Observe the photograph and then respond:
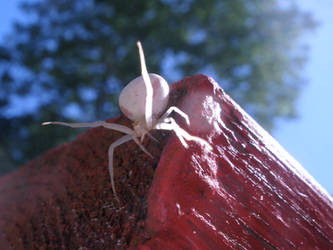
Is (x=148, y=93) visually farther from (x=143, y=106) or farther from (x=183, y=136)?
(x=183, y=136)

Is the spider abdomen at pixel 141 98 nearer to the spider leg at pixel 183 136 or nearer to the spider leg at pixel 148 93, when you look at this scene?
the spider leg at pixel 148 93

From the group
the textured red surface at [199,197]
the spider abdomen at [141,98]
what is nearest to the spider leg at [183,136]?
the textured red surface at [199,197]

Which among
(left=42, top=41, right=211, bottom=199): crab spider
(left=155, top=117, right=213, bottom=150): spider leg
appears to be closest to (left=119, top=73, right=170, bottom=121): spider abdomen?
(left=42, top=41, right=211, bottom=199): crab spider

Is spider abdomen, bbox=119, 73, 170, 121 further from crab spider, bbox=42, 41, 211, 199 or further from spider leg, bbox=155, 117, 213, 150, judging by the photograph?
spider leg, bbox=155, 117, 213, 150

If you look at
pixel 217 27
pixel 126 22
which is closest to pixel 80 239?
pixel 126 22

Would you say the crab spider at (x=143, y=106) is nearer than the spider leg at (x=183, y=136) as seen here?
No

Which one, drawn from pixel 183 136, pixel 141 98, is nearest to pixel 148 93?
pixel 141 98
